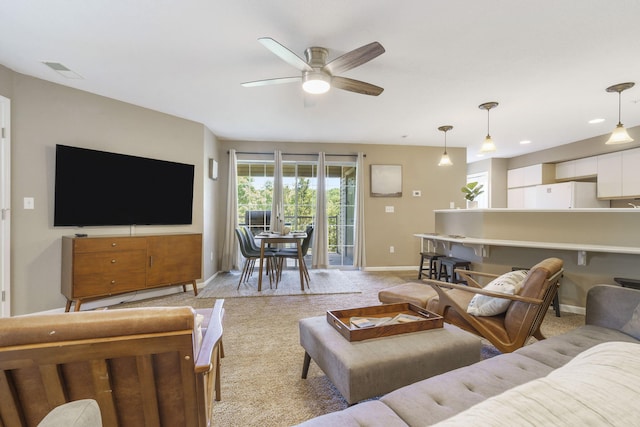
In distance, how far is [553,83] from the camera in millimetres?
3018

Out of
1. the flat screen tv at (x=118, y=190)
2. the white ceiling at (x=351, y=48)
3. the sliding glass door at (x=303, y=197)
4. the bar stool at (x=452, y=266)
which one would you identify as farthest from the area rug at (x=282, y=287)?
the white ceiling at (x=351, y=48)

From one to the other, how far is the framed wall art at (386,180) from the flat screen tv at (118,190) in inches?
132

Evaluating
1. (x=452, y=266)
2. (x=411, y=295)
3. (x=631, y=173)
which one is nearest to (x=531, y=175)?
(x=631, y=173)

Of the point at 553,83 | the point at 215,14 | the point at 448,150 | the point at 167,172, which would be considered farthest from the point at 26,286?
the point at 448,150

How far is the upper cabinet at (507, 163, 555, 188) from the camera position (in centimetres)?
604

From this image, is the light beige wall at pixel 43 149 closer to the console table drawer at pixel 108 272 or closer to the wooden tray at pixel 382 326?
the console table drawer at pixel 108 272

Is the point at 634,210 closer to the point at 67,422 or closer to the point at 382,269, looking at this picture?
the point at 382,269

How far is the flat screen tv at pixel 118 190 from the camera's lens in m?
3.07

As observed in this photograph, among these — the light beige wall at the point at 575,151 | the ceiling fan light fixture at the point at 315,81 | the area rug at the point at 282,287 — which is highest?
the light beige wall at the point at 575,151

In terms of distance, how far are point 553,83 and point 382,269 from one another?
3.86m

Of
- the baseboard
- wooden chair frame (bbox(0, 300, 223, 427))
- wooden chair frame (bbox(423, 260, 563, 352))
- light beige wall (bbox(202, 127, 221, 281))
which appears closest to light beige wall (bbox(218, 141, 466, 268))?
the baseboard

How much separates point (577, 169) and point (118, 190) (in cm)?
767

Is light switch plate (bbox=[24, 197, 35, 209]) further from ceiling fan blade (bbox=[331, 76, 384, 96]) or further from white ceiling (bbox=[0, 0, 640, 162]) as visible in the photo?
ceiling fan blade (bbox=[331, 76, 384, 96])

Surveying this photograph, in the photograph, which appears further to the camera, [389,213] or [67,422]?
[389,213]
